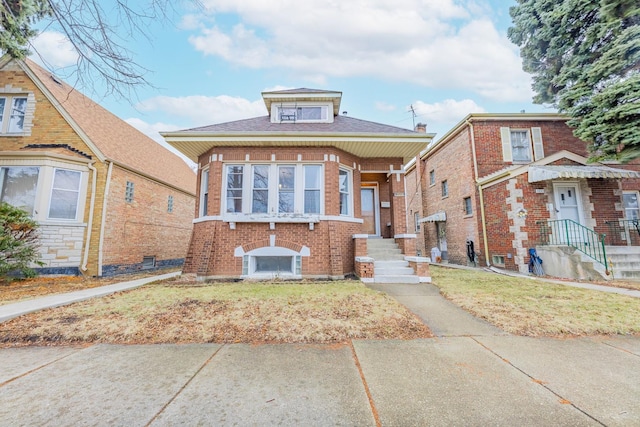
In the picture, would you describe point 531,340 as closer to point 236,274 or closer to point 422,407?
point 422,407

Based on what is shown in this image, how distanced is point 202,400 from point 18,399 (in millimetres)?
1514

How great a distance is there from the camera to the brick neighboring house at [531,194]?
9250 mm

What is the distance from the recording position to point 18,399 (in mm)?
2102

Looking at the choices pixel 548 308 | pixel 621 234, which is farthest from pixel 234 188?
pixel 621 234

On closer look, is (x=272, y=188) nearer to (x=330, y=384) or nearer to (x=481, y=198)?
(x=330, y=384)

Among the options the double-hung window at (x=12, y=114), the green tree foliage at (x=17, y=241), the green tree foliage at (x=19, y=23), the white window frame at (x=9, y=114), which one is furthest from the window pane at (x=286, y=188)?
the double-hung window at (x=12, y=114)

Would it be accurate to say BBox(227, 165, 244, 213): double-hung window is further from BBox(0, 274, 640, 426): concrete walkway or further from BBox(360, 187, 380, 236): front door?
BBox(0, 274, 640, 426): concrete walkway

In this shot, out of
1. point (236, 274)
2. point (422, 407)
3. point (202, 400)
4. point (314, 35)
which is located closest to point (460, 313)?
point (422, 407)

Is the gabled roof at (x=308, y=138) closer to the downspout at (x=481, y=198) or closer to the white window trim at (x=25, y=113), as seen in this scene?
the downspout at (x=481, y=198)

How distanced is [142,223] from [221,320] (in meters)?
9.98

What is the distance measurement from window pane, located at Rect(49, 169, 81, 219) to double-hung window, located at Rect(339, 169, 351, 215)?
9512mm

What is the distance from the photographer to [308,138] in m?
8.05

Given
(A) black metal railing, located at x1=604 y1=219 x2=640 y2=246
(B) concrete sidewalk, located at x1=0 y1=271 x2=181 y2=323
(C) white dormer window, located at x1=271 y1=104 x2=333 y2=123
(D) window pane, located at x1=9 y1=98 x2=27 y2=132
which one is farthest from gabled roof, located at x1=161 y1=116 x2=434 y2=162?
(A) black metal railing, located at x1=604 y1=219 x2=640 y2=246

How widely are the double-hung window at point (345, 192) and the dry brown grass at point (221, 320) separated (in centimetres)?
368
